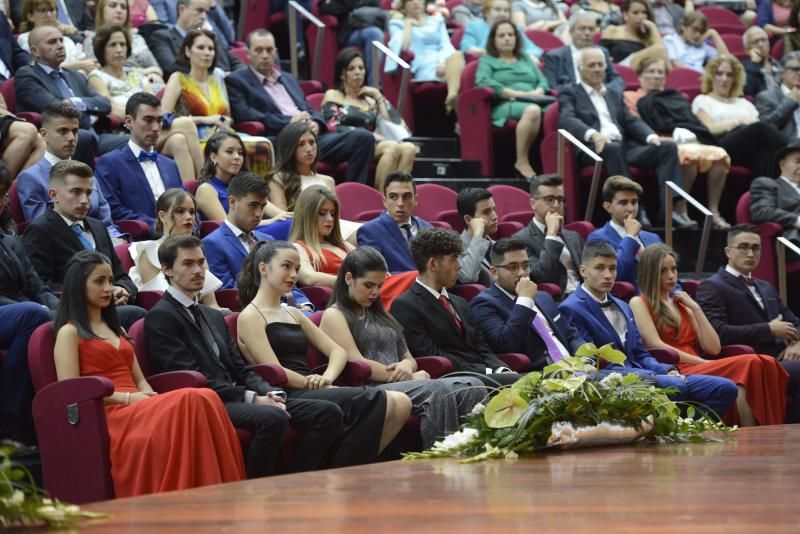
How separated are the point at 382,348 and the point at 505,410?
1477 millimetres

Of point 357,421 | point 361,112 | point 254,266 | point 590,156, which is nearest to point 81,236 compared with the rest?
point 254,266

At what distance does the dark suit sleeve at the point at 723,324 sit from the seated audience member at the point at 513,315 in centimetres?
99

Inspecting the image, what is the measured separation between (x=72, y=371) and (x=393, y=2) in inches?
202

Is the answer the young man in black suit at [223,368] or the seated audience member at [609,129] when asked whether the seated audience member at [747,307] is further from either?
the young man in black suit at [223,368]

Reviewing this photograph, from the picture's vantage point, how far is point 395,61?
8.18m

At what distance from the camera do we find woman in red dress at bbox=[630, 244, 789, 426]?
18.9 feet

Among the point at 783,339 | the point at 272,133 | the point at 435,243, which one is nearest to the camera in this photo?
the point at 435,243

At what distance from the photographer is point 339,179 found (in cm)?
708

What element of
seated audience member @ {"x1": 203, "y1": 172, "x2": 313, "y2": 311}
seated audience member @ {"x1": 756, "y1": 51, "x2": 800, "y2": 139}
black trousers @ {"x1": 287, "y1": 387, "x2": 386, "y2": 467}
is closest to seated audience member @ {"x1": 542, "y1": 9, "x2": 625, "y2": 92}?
seated audience member @ {"x1": 756, "y1": 51, "x2": 800, "y2": 139}

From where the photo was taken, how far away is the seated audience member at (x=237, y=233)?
5273mm

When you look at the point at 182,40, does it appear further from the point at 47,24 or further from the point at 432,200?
the point at 432,200

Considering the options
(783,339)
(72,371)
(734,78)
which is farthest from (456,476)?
(734,78)

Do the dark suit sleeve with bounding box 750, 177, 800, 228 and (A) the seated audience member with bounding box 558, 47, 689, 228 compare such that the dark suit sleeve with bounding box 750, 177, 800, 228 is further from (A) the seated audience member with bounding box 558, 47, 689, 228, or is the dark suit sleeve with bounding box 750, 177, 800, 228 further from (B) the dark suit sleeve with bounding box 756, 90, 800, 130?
(B) the dark suit sleeve with bounding box 756, 90, 800, 130

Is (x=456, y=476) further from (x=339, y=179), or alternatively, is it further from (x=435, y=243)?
(x=339, y=179)
